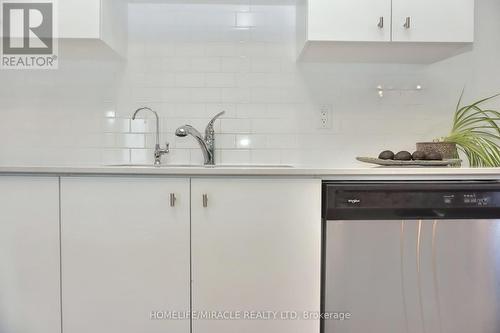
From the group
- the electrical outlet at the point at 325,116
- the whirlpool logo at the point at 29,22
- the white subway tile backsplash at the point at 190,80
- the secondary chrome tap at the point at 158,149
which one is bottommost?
the secondary chrome tap at the point at 158,149

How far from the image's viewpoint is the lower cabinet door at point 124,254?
1379 millimetres

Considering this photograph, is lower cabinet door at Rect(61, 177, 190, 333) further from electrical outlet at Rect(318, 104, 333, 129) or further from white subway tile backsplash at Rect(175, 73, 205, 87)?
electrical outlet at Rect(318, 104, 333, 129)

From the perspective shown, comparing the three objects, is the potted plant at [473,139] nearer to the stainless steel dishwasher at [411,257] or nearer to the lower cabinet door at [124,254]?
the stainless steel dishwasher at [411,257]

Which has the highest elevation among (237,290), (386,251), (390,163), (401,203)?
(390,163)

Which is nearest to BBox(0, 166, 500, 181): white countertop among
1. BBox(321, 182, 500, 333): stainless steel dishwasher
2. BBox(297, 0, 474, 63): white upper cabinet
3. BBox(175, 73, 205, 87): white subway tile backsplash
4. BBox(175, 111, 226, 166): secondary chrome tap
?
BBox(321, 182, 500, 333): stainless steel dishwasher

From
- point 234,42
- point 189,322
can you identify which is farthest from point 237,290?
point 234,42

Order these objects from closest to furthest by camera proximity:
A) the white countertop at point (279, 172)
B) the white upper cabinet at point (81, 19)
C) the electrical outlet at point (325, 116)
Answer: the white countertop at point (279, 172)
the white upper cabinet at point (81, 19)
the electrical outlet at point (325, 116)

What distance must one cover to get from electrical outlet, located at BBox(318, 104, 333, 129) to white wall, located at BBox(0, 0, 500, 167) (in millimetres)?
25

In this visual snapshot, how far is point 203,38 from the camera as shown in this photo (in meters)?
1.97

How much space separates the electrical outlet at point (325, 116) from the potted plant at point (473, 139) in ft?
1.57

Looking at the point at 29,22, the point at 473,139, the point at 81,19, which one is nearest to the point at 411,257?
the point at 473,139

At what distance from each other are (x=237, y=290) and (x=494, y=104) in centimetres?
178

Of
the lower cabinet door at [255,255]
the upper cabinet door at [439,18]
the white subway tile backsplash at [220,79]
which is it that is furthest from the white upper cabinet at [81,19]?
the upper cabinet door at [439,18]

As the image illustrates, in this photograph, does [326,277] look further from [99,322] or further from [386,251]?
[99,322]
